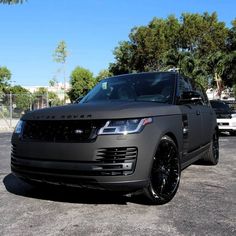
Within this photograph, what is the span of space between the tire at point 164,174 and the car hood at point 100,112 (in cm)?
41

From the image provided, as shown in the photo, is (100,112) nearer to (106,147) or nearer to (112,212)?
(106,147)

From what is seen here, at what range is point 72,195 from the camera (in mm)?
5293

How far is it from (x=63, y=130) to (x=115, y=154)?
2.18ft

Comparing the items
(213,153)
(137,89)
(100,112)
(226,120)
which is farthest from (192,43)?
(100,112)

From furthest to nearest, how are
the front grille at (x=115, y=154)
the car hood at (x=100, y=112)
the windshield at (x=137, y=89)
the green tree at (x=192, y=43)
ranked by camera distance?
1. the green tree at (x=192, y=43)
2. the windshield at (x=137, y=89)
3. the car hood at (x=100, y=112)
4. the front grille at (x=115, y=154)

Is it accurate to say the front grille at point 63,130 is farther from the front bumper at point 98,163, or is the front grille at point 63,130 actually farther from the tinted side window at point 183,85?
the tinted side window at point 183,85

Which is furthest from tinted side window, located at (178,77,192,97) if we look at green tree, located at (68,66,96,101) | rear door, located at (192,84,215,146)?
green tree, located at (68,66,96,101)

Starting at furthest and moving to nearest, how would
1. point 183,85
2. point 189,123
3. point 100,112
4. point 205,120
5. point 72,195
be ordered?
point 205,120 < point 183,85 < point 189,123 < point 72,195 < point 100,112

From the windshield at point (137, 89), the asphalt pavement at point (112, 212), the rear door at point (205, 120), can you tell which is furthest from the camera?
the rear door at point (205, 120)

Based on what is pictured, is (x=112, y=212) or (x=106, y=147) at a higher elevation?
(x=106, y=147)

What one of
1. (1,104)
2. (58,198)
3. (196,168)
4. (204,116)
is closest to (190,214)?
(58,198)

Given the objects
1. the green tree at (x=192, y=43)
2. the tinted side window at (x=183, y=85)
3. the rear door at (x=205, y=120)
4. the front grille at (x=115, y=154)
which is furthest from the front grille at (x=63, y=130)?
the green tree at (x=192, y=43)

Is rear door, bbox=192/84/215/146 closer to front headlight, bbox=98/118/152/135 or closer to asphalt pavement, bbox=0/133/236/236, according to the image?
asphalt pavement, bbox=0/133/236/236

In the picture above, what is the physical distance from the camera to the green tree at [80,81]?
8238 centimetres
